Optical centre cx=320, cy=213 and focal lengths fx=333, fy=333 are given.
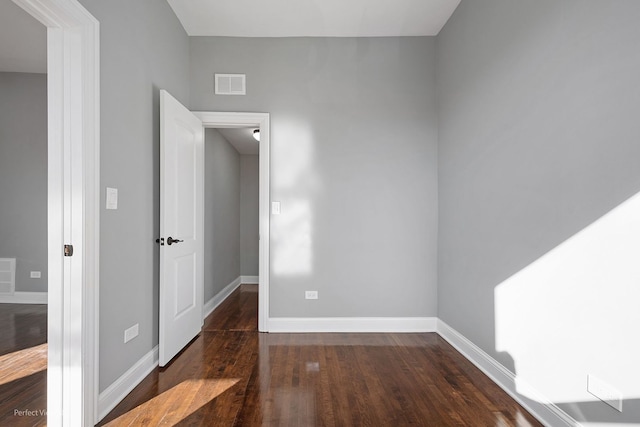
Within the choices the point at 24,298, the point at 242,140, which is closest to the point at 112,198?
the point at 242,140

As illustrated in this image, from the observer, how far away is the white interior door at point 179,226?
2631mm

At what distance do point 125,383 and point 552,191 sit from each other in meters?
2.89

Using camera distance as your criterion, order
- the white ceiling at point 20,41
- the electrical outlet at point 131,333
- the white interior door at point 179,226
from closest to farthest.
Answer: the electrical outlet at point 131,333
the white interior door at point 179,226
the white ceiling at point 20,41

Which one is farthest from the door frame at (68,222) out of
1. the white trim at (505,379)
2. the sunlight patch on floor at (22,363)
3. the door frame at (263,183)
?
the white trim at (505,379)

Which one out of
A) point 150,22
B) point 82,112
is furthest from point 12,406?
point 150,22

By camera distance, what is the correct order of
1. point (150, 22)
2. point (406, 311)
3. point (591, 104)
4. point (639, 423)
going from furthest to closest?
1. point (406, 311)
2. point (150, 22)
3. point (591, 104)
4. point (639, 423)

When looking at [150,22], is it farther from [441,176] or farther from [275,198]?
[441,176]

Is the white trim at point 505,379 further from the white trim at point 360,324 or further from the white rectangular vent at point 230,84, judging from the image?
the white rectangular vent at point 230,84

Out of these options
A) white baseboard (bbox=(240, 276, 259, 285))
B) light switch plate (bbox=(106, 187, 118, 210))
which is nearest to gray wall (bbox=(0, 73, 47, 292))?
white baseboard (bbox=(240, 276, 259, 285))

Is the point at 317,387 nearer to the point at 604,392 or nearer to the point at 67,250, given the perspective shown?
the point at 604,392

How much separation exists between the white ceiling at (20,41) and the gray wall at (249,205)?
3.21 meters

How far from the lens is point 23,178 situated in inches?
177

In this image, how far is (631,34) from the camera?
55.5 inches

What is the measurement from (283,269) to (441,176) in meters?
1.89
